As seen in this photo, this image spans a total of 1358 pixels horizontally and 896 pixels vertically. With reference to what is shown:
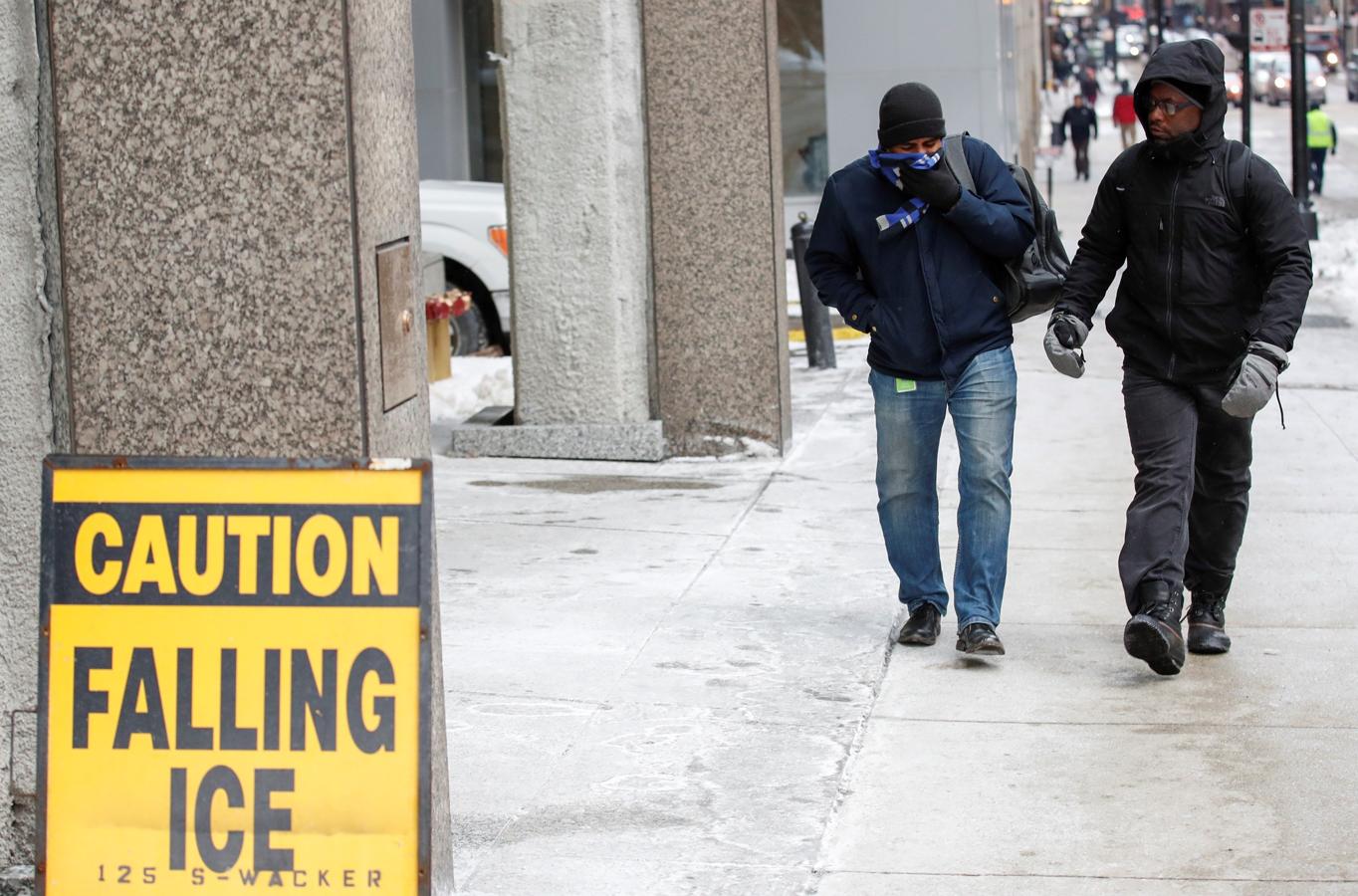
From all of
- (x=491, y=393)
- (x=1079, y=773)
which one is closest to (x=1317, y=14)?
(x=491, y=393)

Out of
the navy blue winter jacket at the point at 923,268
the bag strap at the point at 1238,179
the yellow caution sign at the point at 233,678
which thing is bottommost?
the yellow caution sign at the point at 233,678

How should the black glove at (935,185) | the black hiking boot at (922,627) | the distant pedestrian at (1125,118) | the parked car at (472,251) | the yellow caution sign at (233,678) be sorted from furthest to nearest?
the distant pedestrian at (1125,118), the parked car at (472,251), the black hiking boot at (922,627), the black glove at (935,185), the yellow caution sign at (233,678)

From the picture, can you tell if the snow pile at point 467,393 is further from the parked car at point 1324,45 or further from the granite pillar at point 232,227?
the parked car at point 1324,45

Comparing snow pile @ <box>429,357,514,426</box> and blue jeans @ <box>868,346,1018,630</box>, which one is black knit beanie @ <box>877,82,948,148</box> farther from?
snow pile @ <box>429,357,514,426</box>

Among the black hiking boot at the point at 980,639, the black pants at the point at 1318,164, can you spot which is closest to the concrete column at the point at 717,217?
the black hiking boot at the point at 980,639

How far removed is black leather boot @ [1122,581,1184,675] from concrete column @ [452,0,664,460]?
4.25 metres

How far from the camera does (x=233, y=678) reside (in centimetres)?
351

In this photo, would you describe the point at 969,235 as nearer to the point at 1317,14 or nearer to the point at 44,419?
the point at 44,419

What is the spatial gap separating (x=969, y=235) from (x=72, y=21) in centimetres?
298

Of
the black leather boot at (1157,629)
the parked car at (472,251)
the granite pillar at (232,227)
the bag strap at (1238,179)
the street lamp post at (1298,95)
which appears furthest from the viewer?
the street lamp post at (1298,95)

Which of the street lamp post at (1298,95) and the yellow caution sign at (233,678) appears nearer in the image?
the yellow caution sign at (233,678)

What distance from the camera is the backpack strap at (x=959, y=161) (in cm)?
634

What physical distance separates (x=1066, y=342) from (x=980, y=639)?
3.12 feet

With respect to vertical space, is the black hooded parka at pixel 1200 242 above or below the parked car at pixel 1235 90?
below
